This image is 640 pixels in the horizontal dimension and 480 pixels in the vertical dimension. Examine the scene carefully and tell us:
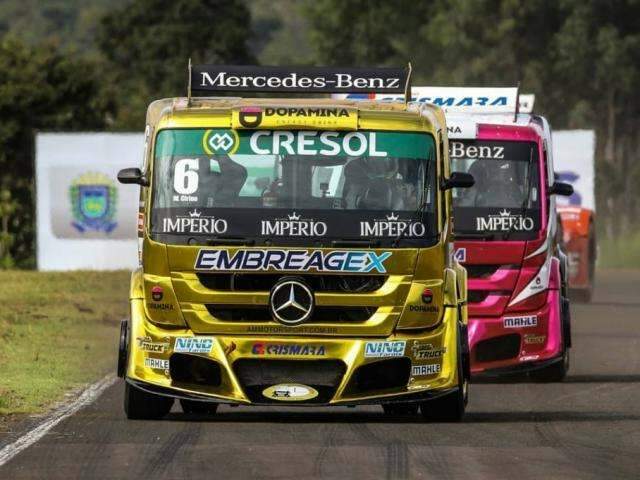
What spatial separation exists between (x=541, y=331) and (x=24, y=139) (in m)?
28.4

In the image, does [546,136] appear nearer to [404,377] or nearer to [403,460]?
[404,377]

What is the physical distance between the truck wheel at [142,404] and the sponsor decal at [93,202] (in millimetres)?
25250

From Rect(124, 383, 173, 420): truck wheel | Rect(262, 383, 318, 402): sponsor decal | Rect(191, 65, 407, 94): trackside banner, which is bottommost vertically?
Rect(124, 383, 173, 420): truck wheel

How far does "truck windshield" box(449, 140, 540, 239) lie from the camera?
64.2ft

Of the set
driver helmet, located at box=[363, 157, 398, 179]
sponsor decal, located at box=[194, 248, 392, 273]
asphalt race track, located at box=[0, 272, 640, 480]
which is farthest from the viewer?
driver helmet, located at box=[363, 157, 398, 179]

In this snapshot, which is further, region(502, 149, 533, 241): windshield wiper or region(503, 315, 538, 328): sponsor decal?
region(502, 149, 533, 241): windshield wiper

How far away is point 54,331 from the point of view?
26.4m

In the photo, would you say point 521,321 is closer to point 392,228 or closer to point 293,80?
point 293,80

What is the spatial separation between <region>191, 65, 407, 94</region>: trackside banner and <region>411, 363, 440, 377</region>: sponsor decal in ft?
7.52

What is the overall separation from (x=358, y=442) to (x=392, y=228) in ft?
5.86

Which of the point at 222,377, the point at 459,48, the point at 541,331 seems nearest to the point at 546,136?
the point at 541,331

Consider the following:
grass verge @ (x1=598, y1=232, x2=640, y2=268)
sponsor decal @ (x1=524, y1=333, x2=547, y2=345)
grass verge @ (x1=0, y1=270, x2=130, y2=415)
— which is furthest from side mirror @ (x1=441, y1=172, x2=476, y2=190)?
grass verge @ (x1=598, y1=232, x2=640, y2=268)

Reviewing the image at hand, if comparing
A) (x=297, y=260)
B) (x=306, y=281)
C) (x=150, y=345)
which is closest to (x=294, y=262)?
(x=297, y=260)

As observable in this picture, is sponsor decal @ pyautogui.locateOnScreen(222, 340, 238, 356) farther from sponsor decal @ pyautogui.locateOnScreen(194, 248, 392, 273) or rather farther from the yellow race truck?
sponsor decal @ pyautogui.locateOnScreen(194, 248, 392, 273)
